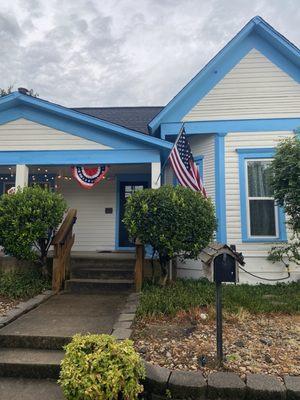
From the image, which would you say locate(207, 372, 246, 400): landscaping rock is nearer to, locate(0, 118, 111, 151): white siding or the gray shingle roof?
locate(0, 118, 111, 151): white siding

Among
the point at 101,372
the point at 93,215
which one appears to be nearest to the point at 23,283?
the point at 93,215

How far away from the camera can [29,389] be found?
3.29m

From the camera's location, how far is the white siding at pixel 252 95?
7918 millimetres

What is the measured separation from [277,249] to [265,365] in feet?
14.8

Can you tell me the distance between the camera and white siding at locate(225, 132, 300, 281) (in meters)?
7.54

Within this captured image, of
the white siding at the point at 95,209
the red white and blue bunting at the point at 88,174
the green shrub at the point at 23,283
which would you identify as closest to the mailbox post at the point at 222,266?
the green shrub at the point at 23,283

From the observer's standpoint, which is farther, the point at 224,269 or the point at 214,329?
the point at 214,329

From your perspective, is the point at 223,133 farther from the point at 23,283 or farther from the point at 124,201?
the point at 23,283

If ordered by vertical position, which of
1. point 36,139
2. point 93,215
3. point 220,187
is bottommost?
point 93,215

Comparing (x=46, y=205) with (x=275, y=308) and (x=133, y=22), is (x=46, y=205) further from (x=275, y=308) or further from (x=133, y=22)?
(x=133, y=22)

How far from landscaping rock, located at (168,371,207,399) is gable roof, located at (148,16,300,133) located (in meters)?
6.12

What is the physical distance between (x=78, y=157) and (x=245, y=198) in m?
4.28

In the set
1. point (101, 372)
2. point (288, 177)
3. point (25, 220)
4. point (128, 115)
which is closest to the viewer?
point (101, 372)

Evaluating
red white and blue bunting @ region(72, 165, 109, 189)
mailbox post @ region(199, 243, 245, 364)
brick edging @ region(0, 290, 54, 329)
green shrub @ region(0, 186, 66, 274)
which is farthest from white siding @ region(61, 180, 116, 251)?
mailbox post @ region(199, 243, 245, 364)
